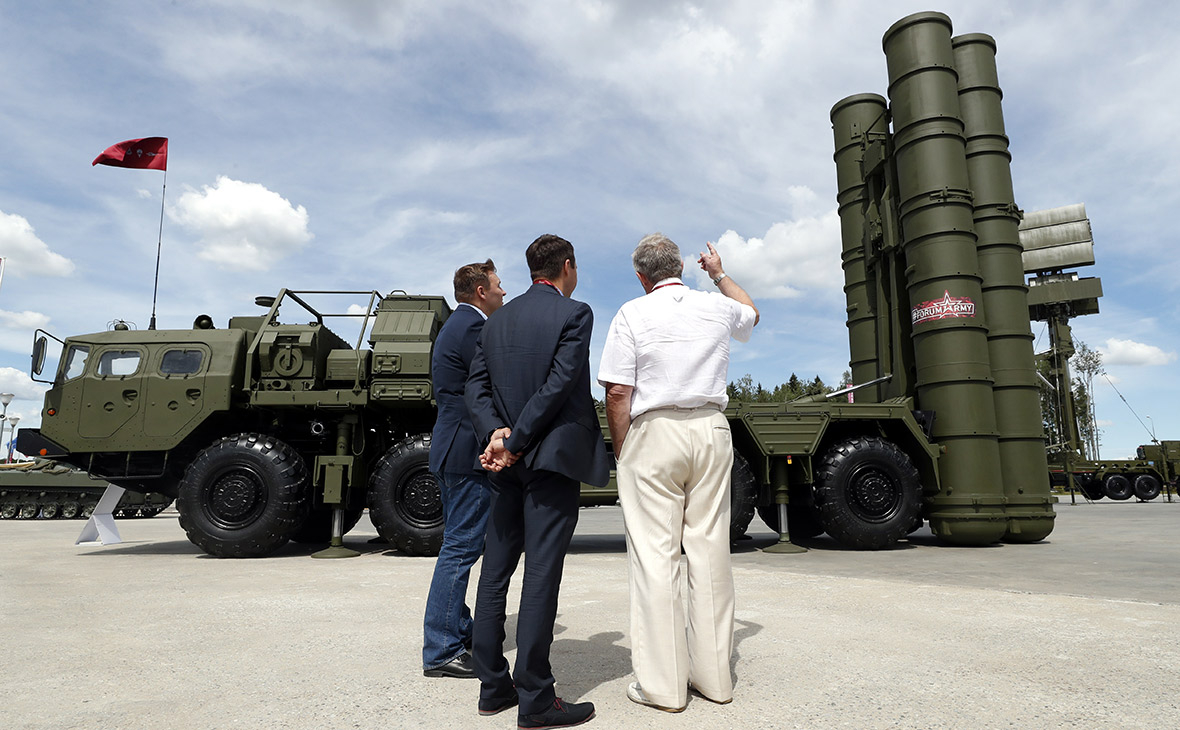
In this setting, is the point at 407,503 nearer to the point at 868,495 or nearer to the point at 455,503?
the point at 455,503

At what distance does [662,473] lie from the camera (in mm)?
2629

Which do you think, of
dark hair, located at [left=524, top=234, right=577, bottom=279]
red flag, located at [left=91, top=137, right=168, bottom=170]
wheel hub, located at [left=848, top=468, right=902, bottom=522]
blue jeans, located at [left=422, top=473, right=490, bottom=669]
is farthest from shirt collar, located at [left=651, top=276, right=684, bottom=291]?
red flag, located at [left=91, top=137, right=168, bottom=170]

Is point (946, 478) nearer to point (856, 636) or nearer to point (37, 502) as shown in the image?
point (856, 636)

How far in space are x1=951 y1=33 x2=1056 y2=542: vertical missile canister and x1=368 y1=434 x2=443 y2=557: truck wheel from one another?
6.50m

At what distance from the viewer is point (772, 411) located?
804cm

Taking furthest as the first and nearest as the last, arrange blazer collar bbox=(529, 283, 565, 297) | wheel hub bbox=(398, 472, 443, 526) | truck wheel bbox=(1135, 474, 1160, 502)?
1. truck wheel bbox=(1135, 474, 1160, 502)
2. wheel hub bbox=(398, 472, 443, 526)
3. blazer collar bbox=(529, 283, 565, 297)

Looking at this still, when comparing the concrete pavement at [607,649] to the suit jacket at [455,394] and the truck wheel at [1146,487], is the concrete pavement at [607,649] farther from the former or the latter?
the truck wheel at [1146,487]

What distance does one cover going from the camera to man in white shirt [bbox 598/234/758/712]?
2.56 m

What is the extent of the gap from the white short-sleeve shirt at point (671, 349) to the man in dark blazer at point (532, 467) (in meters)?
0.24

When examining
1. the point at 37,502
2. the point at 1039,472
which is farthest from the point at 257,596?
the point at 37,502

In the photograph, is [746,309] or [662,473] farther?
→ [746,309]

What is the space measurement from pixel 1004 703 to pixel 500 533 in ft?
6.21

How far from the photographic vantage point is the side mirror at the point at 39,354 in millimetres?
7426

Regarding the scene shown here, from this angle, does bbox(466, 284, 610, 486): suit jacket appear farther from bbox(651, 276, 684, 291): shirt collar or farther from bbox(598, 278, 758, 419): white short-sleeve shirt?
bbox(651, 276, 684, 291): shirt collar
